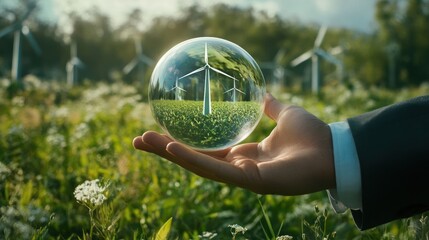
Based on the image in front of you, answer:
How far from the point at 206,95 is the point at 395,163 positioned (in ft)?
2.95

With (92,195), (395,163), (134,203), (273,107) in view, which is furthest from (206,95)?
(134,203)

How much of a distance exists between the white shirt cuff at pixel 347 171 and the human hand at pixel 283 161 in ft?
0.11

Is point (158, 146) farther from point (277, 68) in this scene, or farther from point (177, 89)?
point (277, 68)

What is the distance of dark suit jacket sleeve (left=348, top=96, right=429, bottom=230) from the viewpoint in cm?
188

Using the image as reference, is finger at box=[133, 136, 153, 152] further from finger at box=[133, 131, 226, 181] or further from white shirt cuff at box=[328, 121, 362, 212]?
white shirt cuff at box=[328, 121, 362, 212]

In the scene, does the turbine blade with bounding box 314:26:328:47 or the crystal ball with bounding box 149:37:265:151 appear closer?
the crystal ball with bounding box 149:37:265:151

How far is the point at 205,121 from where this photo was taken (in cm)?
241

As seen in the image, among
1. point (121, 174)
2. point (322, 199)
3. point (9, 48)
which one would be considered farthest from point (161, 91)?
point (9, 48)

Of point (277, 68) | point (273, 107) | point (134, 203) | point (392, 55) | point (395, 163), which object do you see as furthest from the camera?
point (392, 55)

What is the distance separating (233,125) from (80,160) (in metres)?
2.11

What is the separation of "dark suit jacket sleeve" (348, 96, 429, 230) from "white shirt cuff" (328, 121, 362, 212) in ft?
0.31

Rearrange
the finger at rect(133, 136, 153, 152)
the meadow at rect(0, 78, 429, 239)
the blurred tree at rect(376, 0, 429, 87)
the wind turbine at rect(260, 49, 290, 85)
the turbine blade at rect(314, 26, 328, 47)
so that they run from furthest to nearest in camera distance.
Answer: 1. the blurred tree at rect(376, 0, 429, 87)
2. the wind turbine at rect(260, 49, 290, 85)
3. the turbine blade at rect(314, 26, 328, 47)
4. the meadow at rect(0, 78, 429, 239)
5. the finger at rect(133, 136, 153, 152)

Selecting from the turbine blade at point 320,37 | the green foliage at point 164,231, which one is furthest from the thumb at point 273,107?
the turbine blade at point 320,37

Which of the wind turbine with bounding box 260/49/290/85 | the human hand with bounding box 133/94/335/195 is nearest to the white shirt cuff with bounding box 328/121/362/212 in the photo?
the human hand with bounding box 133/94/335/195
